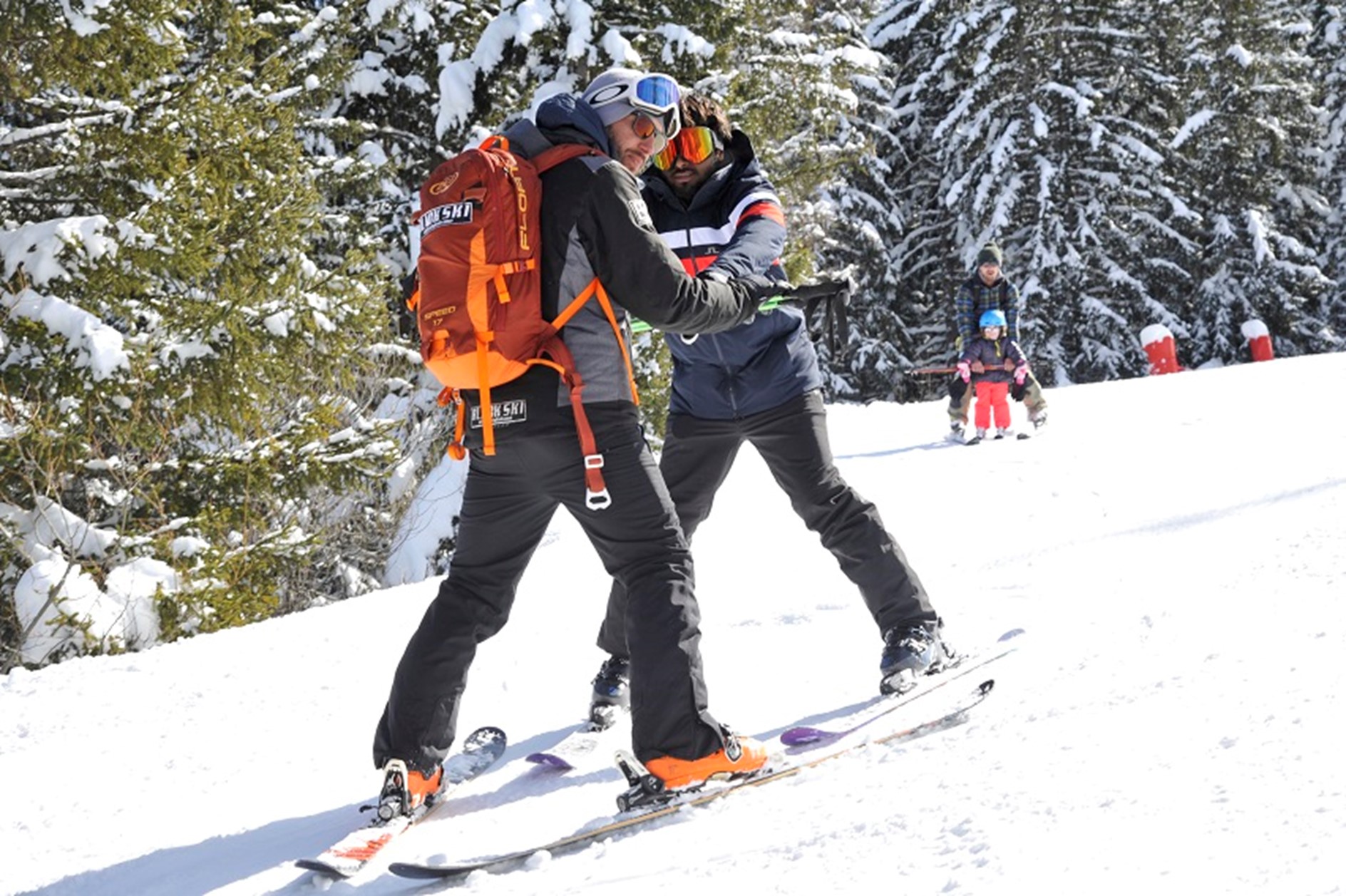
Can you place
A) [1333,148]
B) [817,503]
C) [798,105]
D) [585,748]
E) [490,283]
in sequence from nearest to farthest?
[490,283] < [585,748] < [817,503] < [798,105] < [1333,148]

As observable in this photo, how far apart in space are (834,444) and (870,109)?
1793 cm

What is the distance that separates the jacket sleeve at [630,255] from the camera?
3.03 metres

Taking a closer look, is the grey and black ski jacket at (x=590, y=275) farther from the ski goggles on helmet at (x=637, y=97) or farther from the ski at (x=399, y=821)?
the ski at (x=399, y=821)

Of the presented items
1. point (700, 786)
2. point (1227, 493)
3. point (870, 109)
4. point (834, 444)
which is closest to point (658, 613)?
point (700, 786)

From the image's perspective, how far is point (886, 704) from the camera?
374 centimetres

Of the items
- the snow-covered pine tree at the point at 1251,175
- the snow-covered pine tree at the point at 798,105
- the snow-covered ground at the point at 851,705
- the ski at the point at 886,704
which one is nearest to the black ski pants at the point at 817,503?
the ski at the point at 886,704

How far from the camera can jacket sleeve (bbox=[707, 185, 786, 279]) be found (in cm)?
353

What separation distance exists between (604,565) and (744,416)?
1.04 metres

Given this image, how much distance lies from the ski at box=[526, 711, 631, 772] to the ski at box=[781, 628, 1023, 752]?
1.82 ft

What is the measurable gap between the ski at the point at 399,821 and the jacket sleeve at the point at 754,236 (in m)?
1.61

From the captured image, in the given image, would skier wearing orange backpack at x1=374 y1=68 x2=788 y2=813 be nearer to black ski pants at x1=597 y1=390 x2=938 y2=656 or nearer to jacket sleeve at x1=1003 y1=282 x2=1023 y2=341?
black ski pants at x1=597 y1=390 x2=938 y2=656

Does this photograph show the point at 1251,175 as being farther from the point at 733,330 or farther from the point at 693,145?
the point at 693,145

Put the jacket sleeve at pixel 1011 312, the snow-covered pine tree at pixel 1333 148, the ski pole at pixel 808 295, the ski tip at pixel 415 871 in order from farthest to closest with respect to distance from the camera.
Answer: the snow-covered pine tree at pixel 1333 148 → the jacket sleeve at pixel 1011 312 → the ski pole at pixel 808 295 → the ski tip at pixel 415 871

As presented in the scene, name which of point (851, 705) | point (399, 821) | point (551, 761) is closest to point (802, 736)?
A: point (851, 705)
